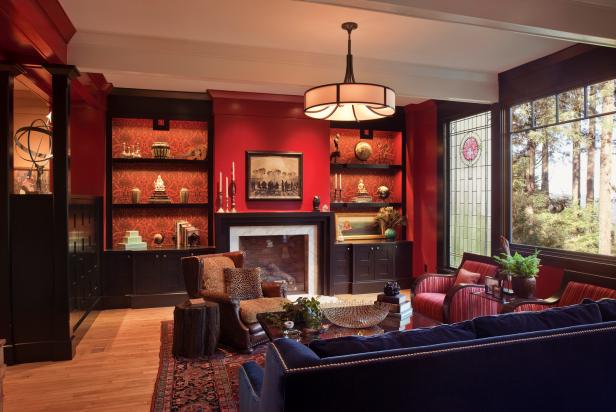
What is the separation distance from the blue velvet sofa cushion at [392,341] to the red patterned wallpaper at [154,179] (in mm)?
5407

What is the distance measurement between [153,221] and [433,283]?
164 inches

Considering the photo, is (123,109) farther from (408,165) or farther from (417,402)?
(417,402)

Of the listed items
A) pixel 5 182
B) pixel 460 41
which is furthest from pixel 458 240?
pixel 5 182

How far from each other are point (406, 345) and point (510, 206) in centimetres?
435

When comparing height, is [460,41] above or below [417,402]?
above

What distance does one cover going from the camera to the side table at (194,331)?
4199 mm

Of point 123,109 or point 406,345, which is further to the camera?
point 123,109

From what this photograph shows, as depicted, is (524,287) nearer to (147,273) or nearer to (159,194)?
(147,273)

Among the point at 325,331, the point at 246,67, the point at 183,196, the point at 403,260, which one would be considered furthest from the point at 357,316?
the point at 403,260

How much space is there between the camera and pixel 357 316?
358cm

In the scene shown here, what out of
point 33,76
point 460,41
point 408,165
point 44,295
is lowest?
point 44,295

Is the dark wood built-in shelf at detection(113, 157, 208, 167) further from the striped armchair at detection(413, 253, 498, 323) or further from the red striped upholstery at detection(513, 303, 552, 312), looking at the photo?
the red striped upholstery at detection(513, 303, 552, 312)

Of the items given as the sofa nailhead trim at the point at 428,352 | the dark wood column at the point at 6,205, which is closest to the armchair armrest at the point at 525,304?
the sofa nailhead trim at the point at 428,352

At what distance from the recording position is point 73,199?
15.3 ft
